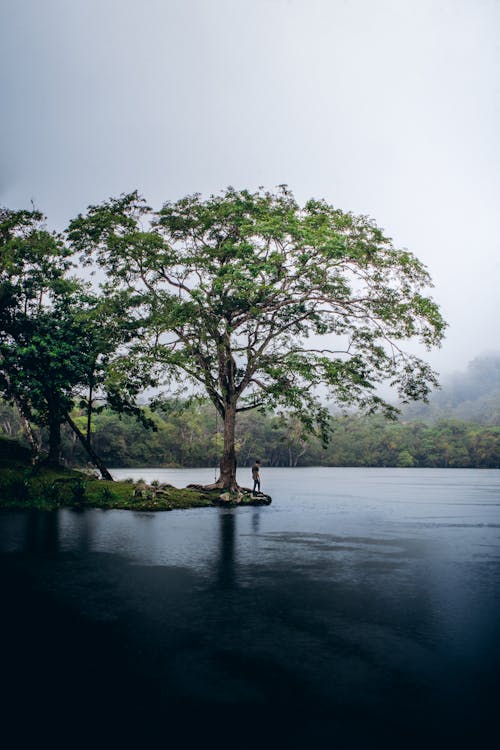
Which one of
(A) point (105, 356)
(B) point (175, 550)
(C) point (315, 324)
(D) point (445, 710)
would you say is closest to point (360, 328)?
(C) point (315, 324)

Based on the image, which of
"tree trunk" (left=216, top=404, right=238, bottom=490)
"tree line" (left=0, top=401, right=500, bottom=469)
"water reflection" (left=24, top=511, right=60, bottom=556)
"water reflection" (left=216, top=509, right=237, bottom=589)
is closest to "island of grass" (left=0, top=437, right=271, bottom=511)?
"tree trunk" (left=216, top=404, right=238, bottom=490)

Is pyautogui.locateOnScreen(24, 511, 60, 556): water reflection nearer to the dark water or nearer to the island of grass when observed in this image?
the dark water

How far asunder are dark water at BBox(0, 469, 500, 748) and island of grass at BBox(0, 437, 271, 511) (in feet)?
30.2

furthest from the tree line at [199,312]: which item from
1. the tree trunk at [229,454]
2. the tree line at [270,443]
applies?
the tree line at [270,443]

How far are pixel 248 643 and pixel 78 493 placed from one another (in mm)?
19919

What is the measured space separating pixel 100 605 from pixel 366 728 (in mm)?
5176

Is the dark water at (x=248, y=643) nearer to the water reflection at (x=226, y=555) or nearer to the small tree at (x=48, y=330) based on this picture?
the water reflection at (x=226, y=555)

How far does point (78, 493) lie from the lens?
24.8 m

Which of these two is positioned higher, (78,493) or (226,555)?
(78,493)

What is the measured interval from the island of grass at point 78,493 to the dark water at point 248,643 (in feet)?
30.2

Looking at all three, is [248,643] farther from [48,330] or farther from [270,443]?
[270,443]

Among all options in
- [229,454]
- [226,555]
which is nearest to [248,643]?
[226,555]

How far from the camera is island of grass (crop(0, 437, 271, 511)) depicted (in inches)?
923

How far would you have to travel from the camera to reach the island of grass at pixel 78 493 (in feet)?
76.9
